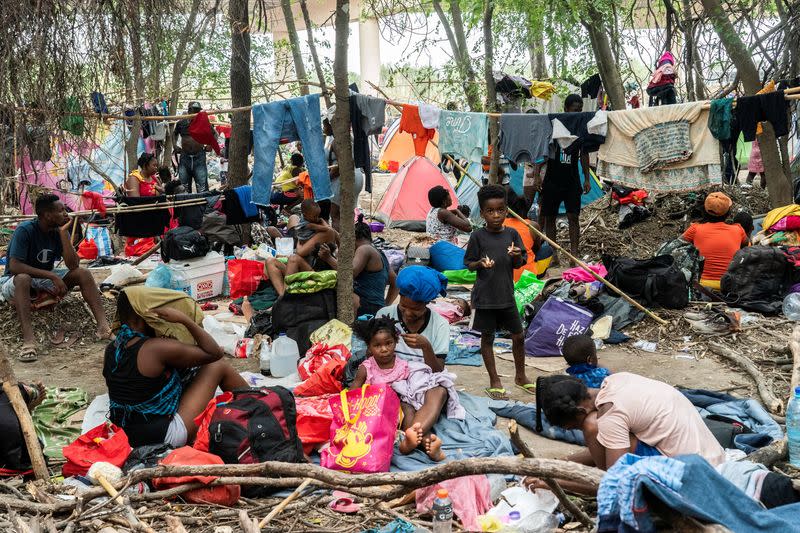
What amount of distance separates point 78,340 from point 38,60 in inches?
127

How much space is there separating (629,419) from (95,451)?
279 cm

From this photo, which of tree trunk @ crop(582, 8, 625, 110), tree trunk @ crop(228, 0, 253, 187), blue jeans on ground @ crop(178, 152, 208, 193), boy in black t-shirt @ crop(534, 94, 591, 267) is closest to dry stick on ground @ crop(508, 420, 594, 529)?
boy in black t-shirt @ crop(534, 94, 591, 267)

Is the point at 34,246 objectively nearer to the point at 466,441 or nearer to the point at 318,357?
the point at 318,357

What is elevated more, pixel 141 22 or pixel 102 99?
pixel 141 22

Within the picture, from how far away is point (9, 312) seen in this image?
24.7ft

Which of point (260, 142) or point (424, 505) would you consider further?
point (260, 142)

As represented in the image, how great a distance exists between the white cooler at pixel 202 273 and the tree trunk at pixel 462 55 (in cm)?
490

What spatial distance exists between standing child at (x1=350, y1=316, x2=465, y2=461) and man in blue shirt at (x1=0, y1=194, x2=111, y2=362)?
11.2ft

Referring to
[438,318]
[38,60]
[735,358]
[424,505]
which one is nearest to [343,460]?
[424,505]

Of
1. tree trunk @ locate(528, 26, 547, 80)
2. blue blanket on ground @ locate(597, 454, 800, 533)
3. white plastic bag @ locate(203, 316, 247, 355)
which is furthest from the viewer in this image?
tree trunk @ locate(528, 26, 547, 80)

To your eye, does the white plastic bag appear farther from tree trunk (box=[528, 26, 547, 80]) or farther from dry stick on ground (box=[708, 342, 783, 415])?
tree trunk (box=[528, 26, 547, 80])

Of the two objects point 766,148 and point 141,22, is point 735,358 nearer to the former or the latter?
point 766,148

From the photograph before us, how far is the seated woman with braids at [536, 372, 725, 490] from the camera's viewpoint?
3.65 m

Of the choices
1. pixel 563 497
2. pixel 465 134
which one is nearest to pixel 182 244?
pixel 465 134
